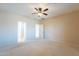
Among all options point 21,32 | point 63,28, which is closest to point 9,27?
point 21,32

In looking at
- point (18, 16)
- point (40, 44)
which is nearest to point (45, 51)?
point (40, 44)

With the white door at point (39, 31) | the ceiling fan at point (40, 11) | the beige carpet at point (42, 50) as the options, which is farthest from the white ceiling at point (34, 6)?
the beige carpet at point (42, 50)

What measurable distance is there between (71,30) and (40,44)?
679 millimetres

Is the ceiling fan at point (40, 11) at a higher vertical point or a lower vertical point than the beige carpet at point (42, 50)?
higher

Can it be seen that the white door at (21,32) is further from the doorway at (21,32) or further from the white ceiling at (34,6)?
the white ceiling at (34,6)

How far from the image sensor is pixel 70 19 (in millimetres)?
2197

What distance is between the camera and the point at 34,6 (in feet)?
7.16

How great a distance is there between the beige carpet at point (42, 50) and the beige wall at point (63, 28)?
0.14 metres

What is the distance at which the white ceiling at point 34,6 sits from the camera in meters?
Result: 2.16

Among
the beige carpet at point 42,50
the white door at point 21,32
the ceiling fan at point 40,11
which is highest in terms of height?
the ceiling fan at point 40,11

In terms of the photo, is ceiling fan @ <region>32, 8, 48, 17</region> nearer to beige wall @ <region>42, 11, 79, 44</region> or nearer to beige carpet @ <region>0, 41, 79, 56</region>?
beige wall @ <region>42, 11, 79, 44</region>

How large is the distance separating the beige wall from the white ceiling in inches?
3.9

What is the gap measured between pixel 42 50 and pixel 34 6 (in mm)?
882

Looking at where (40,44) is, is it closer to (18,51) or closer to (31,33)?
(31,33)
